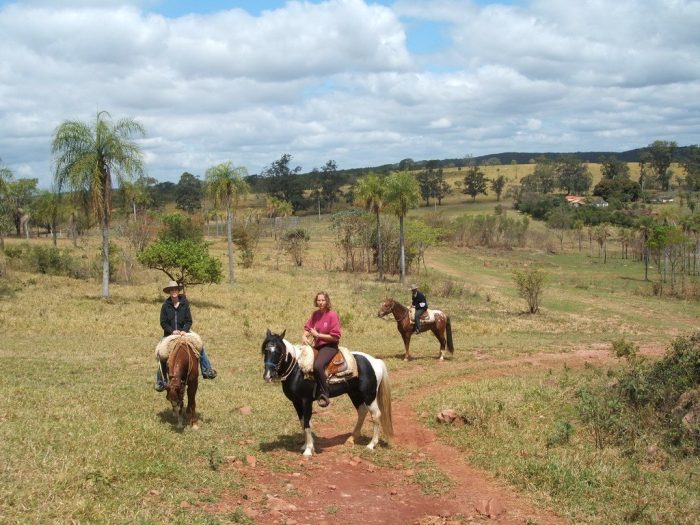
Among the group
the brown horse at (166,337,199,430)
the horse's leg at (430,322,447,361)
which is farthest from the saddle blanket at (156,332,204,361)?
the horse's leg at (430,322,447,361)

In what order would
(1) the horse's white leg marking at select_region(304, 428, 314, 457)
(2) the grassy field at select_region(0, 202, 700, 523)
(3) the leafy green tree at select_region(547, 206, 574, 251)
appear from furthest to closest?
(3) the leafy green tree at select_region(547, 206, 574, 251) < (1) the horse's white leg marking at select_region(304, 428, 314, 457) < (2) the grassy field at select_region(0, 202, 700, 523)

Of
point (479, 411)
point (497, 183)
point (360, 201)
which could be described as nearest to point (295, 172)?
point (497, 183)

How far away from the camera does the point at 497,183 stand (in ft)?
443

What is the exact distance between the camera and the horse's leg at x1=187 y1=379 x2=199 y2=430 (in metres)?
10.2

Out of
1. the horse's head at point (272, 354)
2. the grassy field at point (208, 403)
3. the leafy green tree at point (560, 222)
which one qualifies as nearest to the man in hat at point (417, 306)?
the grassy field at point (208, 403)

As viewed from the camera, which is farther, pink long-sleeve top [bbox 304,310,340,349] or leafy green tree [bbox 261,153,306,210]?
leafy green tree [bbox 261,153,306,210]

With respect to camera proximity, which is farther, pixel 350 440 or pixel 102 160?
pixel 102 160

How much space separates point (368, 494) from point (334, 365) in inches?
89.2

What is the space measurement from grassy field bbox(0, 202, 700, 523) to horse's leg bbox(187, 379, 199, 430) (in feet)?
0.94

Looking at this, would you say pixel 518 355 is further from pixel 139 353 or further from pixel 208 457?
pixel 208 457

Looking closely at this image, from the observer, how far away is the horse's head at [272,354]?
29.1 feet

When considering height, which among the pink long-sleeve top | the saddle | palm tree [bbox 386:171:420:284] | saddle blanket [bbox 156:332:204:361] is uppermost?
palm tree [bbox 386:171:420:284]

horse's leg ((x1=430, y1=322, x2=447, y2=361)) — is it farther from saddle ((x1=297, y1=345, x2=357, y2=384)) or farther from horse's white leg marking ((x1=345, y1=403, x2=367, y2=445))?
saddle ((x1=297, y1=345, x2=357, y2=384))

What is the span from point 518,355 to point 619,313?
1887 cm
